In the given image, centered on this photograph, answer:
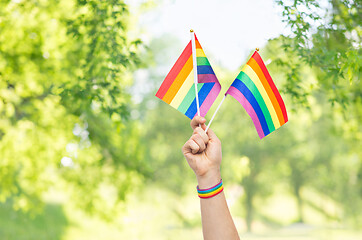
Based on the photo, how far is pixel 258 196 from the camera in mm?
20516

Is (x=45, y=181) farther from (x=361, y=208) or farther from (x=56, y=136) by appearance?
(x=361, y=208)

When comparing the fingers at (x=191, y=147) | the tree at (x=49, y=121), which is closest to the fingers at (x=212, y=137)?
the fingers at (x=191, y=147)

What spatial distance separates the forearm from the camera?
6.97 feet

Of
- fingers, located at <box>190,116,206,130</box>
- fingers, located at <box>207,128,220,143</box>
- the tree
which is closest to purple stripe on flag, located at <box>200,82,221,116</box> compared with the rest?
fingers, located at <box>190,116,206,130</box>

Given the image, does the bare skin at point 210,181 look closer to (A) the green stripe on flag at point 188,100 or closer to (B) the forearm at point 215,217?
(B) the forearm at point 215,217

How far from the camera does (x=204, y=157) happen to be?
7.34ft

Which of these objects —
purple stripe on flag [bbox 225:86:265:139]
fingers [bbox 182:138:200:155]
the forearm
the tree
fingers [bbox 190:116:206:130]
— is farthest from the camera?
the tree

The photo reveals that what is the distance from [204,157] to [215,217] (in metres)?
0.33

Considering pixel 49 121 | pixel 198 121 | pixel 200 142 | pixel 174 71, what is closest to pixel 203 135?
pixel 200 142

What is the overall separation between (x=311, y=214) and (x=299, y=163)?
4.71m

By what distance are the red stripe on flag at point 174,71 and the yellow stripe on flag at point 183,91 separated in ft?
0.29

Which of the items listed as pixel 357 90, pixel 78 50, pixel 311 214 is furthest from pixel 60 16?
pixel 311 214

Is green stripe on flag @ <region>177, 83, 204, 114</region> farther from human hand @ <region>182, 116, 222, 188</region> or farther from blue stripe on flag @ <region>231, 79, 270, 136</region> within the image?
human hand @ <region>182, 116, 222, 188</region>

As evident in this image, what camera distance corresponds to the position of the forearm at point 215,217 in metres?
2.12
